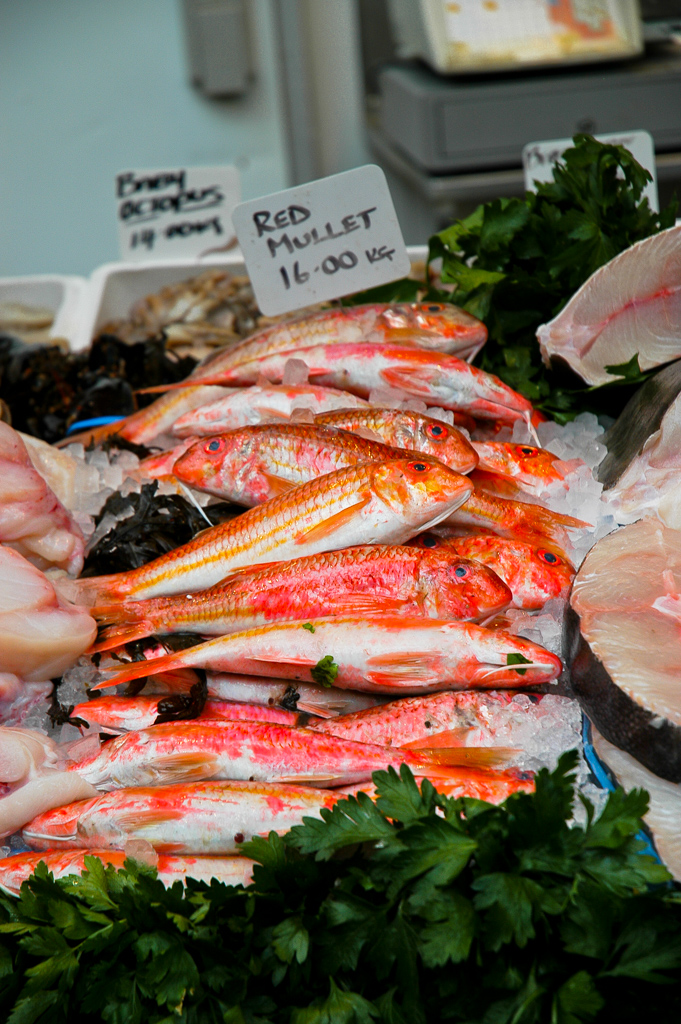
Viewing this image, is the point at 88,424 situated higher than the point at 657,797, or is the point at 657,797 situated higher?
the point at 88,424

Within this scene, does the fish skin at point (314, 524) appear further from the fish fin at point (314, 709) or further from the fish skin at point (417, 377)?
the fish skin at point (417, 377)

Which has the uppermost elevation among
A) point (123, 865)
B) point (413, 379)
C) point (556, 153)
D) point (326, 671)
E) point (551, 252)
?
point (556, 153)

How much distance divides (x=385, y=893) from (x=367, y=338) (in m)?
1.44

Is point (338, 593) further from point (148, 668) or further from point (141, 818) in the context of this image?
point (141, 818)

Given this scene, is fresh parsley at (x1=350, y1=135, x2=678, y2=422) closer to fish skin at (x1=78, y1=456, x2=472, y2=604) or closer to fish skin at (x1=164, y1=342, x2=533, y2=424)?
fish skin at (x1=164, y1=342, x2=533, y2=424)

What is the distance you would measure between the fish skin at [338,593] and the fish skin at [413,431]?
0.89ft

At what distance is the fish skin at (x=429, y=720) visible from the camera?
1457 mm

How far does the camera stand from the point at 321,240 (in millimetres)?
2377

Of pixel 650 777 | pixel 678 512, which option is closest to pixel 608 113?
pixel 678 512

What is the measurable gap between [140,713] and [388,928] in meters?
0.64

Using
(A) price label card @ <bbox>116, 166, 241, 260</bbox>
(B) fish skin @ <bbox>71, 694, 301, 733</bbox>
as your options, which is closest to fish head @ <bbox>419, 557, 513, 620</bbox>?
(B) fish skin @ <bbox>71, 694, 301, 733</bbox>

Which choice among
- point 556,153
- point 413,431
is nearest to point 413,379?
point 413,431

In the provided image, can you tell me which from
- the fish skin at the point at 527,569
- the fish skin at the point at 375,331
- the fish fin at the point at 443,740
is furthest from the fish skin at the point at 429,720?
the fish skin at the point at 375,331

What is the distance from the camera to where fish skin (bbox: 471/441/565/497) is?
191cm
